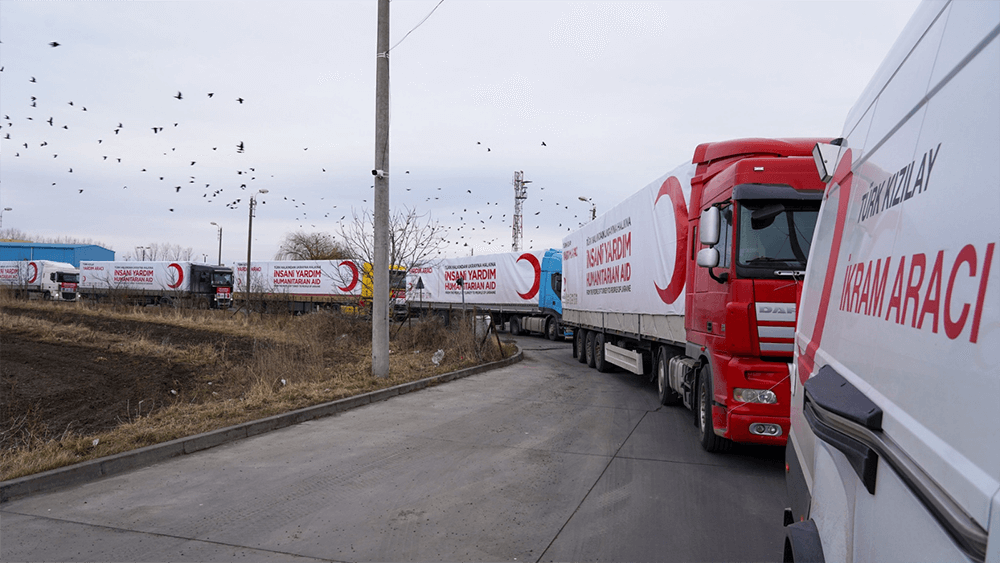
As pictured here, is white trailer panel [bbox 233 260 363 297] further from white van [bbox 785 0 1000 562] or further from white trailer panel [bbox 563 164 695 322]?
white van [bbox 785 0 1000 562]

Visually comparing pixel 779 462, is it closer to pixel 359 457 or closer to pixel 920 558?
pixel 359 457

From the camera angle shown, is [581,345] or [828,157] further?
[581,345]

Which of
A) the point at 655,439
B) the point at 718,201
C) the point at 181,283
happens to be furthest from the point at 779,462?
the point at 181,283

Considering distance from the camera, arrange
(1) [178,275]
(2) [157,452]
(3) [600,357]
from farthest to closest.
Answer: (1) [178,275] → (3) [600,357] → (2) [157,452]

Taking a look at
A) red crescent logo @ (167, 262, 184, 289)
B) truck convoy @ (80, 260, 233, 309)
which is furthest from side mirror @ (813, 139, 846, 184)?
red crescent logo @ (167, 262, 184, 289)

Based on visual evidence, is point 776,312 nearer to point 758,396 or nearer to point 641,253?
point 758,396

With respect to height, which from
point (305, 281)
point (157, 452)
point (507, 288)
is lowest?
point (157, 452)

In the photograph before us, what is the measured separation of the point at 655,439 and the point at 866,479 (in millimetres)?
6580

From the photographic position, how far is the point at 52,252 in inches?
3568

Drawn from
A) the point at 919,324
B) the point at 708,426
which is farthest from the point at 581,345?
the point at 919,324

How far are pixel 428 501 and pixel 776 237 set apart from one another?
4.31 m

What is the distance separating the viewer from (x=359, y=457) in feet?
23.0

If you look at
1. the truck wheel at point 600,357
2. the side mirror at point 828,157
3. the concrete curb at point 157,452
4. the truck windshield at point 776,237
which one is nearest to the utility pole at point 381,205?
the concrete curb at point 157,452

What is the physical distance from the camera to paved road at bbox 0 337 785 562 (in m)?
4.53
